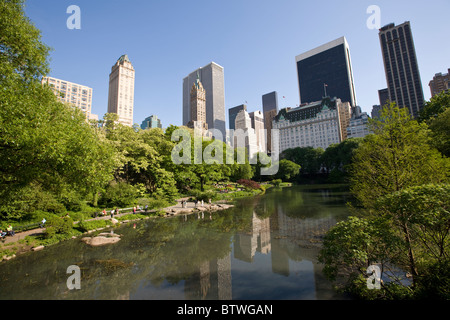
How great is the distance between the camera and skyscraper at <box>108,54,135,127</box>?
120 m

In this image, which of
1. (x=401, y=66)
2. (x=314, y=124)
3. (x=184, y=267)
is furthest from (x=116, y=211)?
(x=401, y=66)

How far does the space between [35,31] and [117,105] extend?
12021 cm

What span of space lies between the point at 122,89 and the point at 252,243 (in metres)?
132

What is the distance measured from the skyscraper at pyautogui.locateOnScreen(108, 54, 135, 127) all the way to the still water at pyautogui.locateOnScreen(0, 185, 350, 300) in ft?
388

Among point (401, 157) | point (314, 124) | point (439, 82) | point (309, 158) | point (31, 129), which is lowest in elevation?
point (401, 157)

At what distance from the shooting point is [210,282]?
939cm

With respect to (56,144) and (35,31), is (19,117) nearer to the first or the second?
(56,144)

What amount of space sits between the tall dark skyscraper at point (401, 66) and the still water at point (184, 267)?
173 metres

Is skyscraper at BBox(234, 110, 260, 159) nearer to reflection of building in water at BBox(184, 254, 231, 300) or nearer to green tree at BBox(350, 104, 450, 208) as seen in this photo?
green tree at BBox(350, 104, 450, 208)

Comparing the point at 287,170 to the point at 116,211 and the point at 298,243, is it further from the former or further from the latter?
the point at 298,243

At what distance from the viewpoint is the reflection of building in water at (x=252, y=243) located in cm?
1296

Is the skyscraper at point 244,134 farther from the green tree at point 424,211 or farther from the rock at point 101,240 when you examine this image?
the green tree at point 424,211

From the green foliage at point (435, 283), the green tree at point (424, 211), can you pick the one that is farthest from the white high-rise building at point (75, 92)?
the green foliage at point (435, 283)
